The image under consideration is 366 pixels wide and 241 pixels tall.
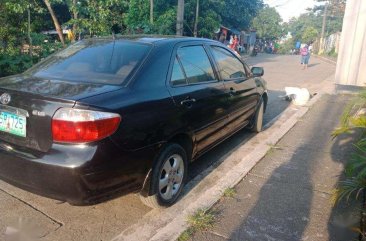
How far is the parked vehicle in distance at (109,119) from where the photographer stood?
2.42 metres

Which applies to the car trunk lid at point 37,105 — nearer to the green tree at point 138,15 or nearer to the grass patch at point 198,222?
the grass patch at point 198,222

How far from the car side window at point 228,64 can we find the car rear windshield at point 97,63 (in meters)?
1.31

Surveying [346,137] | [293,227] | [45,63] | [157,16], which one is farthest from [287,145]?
[157,16]

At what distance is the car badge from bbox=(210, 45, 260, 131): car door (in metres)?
2.45

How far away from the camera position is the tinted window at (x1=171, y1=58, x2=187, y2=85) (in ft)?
10.7

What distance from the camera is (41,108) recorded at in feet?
8.16

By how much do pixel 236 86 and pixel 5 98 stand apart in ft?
9.51

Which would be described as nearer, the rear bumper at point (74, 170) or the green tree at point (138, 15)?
the rear bumper at point (74, 170)

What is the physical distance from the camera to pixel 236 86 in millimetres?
4574

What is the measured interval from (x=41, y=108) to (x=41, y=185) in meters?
0.59

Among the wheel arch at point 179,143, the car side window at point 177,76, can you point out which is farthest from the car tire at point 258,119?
the car side window at point 177,76

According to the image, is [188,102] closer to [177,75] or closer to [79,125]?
[177,75]

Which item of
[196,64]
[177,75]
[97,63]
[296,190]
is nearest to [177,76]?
[177,75]

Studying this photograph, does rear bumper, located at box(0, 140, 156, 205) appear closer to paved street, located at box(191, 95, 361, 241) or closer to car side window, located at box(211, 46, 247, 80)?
paved street, located at box(191, 95, 361, 241)
